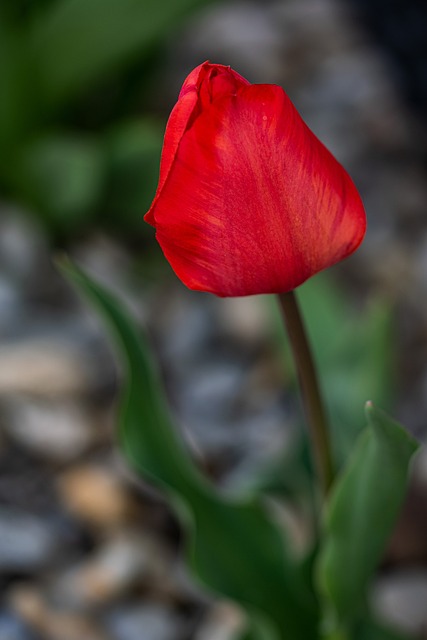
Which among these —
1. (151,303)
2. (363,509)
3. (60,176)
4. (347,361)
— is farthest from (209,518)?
(60,176)

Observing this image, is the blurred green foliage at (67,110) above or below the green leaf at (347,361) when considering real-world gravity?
above

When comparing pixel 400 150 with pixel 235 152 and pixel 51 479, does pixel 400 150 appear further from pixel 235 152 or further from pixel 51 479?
pixel 235 152

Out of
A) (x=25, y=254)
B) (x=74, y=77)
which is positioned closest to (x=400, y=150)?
(x=74, y=77)

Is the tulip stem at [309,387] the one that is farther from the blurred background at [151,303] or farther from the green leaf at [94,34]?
the green leaf at [94,34]

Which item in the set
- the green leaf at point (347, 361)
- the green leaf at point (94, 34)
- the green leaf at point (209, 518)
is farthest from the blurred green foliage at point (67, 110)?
the green leaf at point (209, 518)

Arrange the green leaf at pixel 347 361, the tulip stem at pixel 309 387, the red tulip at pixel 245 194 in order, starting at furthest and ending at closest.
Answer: the green leaf at pixel 347 361 < the tulip stem at pixel 309 387 < the red tulip at pixel 245 194

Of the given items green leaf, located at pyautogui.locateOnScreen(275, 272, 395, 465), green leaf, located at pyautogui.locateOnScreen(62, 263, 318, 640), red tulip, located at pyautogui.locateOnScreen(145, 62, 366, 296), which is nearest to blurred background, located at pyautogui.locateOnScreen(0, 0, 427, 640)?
green leaf, located at pyautogui.locateOnScreen(275, 272, 395, 465)
